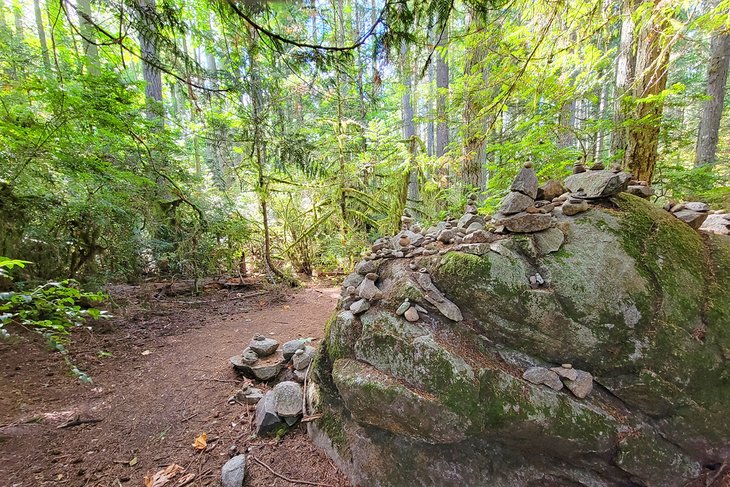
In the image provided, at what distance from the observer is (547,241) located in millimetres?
2264

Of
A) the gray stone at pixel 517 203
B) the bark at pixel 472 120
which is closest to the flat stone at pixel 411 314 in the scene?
the gray stone at pixel 517 203

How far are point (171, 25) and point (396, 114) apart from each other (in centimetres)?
1605

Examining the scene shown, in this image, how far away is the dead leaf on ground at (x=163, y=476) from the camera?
2076mm

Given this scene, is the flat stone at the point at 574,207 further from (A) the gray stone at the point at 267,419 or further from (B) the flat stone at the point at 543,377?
(A) the gray stone at the point at 267,419

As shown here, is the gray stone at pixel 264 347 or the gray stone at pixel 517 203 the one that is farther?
the gray stone at pixel 264 347

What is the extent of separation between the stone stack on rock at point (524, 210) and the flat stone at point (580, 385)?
1.09 meters

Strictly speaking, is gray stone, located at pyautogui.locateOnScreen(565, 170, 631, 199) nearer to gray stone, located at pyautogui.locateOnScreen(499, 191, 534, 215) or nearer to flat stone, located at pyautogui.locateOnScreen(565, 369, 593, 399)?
gray stone, located at pyautogui.locateOnScreen(499, 191, 534, 215)

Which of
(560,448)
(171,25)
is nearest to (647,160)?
(560,448)

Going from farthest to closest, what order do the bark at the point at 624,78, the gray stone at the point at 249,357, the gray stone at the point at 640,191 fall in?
the bark at the point at 624,78
the gray stone at the point at 249,357
the gray stone at the point at 640,191

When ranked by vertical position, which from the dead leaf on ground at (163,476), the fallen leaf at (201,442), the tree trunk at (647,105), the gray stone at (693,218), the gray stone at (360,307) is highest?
the tree trunk at (647,105)

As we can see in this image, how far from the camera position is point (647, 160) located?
3666 mm

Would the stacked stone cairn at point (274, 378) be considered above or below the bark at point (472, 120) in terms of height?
below

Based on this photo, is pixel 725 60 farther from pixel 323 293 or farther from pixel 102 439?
pixel 102 439

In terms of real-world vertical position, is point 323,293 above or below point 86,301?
below
